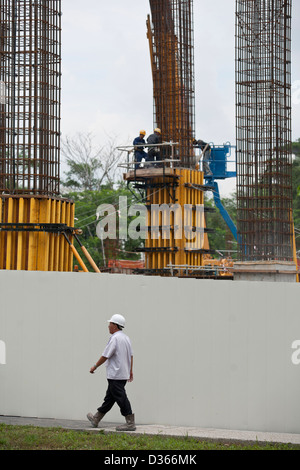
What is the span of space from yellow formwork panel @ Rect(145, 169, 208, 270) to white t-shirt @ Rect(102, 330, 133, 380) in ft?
77.9

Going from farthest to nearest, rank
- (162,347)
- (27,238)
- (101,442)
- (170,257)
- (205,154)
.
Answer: (205,154) → (170,257) → (27,238) → (162,347) → (101,442)

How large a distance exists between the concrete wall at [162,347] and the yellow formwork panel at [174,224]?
22200 mm

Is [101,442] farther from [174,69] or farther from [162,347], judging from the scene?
[174,69]

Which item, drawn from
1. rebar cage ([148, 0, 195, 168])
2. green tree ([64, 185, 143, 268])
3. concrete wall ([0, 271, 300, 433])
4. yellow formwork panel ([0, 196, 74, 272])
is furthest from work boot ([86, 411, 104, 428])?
green tree ([64, 185, 143, 268])

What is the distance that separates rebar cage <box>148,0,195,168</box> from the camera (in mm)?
37531

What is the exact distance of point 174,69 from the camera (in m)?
38.1

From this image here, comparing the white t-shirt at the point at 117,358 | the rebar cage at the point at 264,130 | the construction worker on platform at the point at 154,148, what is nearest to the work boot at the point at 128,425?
the white t-shirt at the point at 117,358

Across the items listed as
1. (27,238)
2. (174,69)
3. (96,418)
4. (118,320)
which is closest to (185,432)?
(96,418)

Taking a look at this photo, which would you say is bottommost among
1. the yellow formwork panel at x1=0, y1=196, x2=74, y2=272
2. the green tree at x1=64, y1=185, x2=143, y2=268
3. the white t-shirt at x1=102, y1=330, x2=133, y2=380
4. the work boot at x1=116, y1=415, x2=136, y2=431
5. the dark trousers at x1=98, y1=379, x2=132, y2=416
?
the work boot at x1=116, y1=415, x2=136, y2=431

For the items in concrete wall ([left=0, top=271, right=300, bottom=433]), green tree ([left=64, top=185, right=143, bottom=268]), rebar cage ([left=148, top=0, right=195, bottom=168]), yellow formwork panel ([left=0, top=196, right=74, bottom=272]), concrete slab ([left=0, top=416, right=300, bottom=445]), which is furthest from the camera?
green tree ([left=64, top=185, right=143, bottom=268])

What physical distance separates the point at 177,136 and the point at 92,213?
2051 centimetres

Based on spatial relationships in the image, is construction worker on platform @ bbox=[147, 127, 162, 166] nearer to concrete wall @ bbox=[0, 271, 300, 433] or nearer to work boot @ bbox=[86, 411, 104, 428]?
concrete wall @ bbox=[0, 271, 300, 433]

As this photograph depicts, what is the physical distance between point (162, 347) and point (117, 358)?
1.26 m
